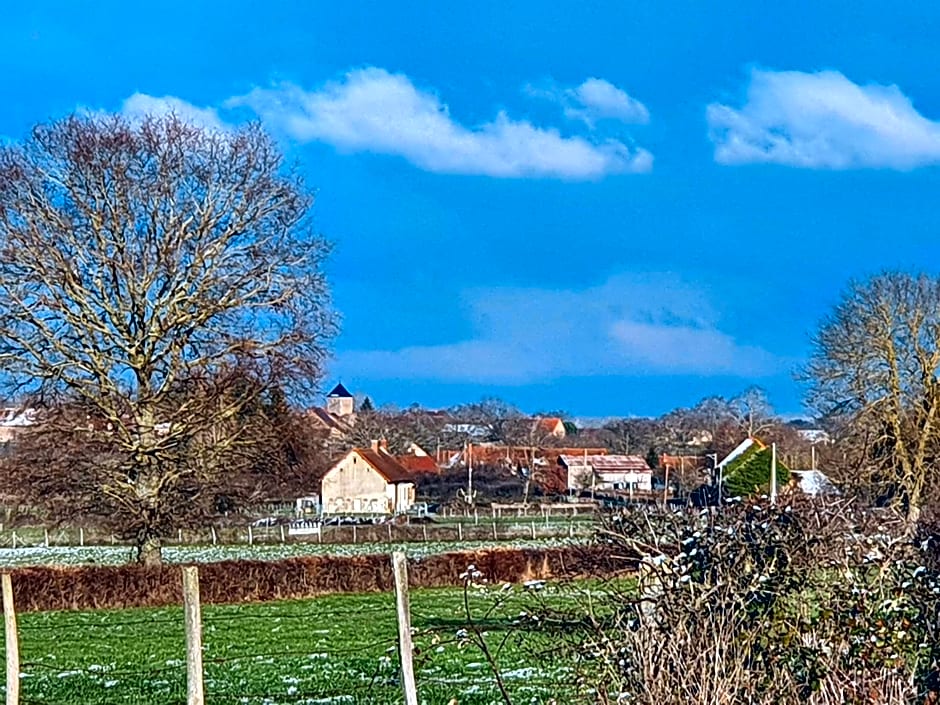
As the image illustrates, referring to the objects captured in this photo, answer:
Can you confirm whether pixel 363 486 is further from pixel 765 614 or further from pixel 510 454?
pixel 765 614

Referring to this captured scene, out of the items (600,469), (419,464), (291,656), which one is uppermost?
(419,464)

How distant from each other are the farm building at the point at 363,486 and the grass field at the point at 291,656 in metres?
44.5

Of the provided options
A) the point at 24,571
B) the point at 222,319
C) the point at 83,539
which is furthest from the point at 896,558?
the point at 83,539

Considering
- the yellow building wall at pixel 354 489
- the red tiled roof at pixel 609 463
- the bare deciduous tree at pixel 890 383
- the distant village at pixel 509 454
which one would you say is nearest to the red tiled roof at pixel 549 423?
the distant village at pixel 509 454

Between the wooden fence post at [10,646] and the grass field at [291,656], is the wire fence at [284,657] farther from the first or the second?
the wooden fence post at [10,646]

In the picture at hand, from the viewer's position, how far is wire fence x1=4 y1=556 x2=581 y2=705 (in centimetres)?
1106

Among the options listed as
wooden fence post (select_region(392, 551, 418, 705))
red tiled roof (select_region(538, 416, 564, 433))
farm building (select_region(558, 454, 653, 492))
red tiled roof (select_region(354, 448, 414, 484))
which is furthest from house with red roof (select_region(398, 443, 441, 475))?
wooden fence post (select_region(392, 551, 418, 705))

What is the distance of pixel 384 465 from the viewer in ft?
233

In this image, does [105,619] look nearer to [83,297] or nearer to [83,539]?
[83,297]

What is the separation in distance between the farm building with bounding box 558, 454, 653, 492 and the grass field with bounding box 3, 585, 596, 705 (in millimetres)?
53482

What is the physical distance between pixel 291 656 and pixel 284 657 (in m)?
0.12

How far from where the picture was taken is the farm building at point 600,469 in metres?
78.4

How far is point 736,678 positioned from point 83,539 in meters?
44.7

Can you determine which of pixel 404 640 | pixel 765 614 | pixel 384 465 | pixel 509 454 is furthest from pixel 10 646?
pixel 509 454
